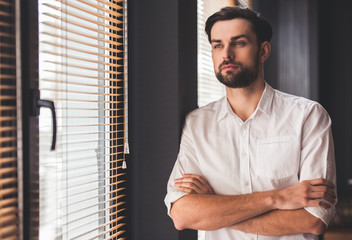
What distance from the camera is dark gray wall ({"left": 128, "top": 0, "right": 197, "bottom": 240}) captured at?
1.70 metres

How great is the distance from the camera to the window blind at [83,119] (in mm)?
1236

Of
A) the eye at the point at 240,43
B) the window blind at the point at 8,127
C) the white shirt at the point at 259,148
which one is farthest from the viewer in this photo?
the eye at the point at 240,43

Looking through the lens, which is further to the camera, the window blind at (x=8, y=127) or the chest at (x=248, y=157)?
the chest at (x=248, y=157)

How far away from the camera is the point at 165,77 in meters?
1.72

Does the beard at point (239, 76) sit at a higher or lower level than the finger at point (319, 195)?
higher

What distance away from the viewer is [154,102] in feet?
5.69

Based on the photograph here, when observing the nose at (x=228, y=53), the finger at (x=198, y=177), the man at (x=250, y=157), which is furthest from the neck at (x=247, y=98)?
the finger at (x=198, y=177)

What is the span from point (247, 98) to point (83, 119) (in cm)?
74

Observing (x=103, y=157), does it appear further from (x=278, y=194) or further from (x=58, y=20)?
(x=278, y=194)

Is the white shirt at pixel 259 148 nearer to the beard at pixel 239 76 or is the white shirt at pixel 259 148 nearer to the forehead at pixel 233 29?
the beard at pixel 239 76

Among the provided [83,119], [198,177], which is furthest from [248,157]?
[83,119]

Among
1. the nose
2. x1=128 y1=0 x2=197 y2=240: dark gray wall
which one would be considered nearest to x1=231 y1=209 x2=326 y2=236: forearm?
x1=128 y1=0 x2=197 y2=240: dark gray wall

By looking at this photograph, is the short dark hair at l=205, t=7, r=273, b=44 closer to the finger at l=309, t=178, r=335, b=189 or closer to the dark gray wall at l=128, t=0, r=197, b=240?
the dark gray wall at l=128, t=0, r=197, b=240

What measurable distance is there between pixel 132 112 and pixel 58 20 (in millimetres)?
600
